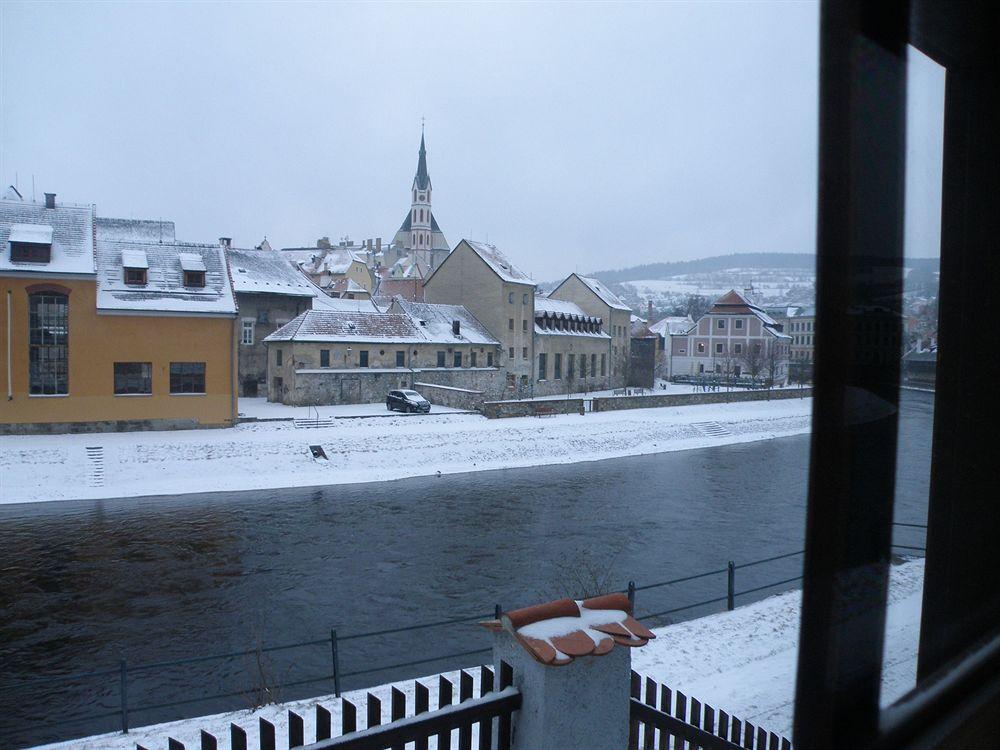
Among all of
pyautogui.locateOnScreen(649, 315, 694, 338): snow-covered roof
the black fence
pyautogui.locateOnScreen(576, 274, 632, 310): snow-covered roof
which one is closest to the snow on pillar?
the black fence

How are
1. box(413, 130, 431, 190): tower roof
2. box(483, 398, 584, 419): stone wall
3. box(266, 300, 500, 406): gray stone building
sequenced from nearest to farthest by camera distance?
box(483, 398, 584, 419): stone wall
box(266, 300, 500, 406): gray stone building
box(413, 130, 431, 190): tower roof

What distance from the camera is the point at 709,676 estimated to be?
6805 millimetres

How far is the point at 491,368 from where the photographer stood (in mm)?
39094

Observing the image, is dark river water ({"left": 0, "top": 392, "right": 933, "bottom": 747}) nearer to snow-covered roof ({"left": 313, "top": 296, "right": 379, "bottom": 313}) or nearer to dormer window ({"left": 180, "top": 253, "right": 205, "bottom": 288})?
dormer window ({"left": 180, "top": 253, "right": 205, "bottom": 288})

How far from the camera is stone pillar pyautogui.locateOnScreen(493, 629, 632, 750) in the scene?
2.43 metres

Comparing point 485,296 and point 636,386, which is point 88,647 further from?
point 636,386

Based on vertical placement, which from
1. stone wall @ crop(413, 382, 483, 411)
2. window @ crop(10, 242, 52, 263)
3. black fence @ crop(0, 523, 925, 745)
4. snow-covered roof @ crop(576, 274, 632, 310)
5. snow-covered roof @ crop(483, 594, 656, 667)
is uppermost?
snow-covered roof @ crop(576, 274, 632, 310)

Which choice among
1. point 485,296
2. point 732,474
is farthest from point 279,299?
point 732,474

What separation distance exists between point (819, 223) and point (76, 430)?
2691cm

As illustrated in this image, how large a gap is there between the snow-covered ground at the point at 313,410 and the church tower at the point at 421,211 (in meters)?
71.2

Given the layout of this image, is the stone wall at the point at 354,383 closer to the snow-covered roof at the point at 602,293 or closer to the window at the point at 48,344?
the window at the point at 48,344

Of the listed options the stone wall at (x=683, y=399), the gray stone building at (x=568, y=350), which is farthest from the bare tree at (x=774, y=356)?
the gray stone building at (x=568, y=350)

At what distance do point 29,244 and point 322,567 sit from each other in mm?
17941

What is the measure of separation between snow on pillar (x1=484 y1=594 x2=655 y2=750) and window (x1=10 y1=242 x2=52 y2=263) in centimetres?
2636
